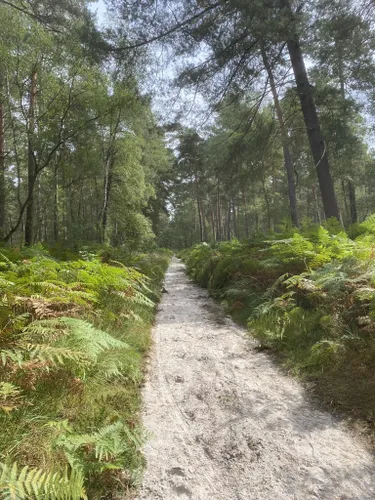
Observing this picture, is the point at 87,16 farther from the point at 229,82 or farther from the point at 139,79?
the point at 229,82

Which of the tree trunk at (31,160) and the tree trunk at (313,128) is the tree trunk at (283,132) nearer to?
the tree trunk at (313,128)

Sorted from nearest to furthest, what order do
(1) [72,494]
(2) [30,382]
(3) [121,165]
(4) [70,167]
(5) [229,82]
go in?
(1) [72,494]
(2) [30,382]
(5) [229,82]
(4) [70,167]
(3) [121,165]

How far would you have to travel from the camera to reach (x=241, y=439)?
8.48 feet

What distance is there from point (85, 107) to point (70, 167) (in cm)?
623

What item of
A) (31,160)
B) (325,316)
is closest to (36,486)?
(325,316)

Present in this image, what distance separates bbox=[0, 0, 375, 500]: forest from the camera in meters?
2.42

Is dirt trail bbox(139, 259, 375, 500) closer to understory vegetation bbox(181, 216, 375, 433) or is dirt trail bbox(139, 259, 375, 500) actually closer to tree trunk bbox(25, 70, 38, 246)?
understory vegetation bbox(181, 216, 375, 433)

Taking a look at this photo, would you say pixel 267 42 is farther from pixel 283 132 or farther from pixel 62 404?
pixel 62 404

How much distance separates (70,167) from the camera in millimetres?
17297

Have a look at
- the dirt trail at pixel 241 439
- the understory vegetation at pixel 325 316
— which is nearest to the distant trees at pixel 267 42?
the understory vegetation at pixel 325 316

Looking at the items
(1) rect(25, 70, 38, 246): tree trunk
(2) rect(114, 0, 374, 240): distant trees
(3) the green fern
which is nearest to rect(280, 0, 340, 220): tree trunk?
(2) rect(114, 0, 374, 240): distant trees

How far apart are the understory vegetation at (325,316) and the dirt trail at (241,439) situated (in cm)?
35

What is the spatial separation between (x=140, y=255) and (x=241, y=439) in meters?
8.63

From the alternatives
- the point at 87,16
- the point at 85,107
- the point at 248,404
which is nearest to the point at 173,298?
the point at 248,404
